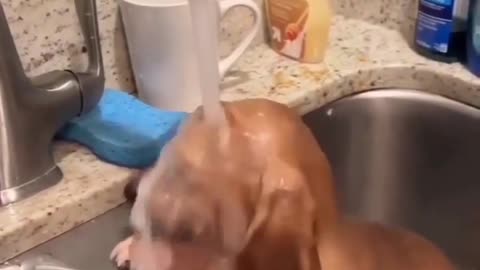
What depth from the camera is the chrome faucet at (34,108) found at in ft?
2.51

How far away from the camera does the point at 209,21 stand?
633 mm

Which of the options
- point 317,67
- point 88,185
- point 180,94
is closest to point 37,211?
point 88,185

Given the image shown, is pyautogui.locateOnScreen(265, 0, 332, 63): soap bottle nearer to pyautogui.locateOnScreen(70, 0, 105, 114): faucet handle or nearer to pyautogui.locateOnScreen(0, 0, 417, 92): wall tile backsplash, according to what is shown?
pyautogui.locateOnScreen(0, 0, 417, 92): wall tile backsplash

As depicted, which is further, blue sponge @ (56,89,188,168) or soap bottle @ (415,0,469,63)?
soap bottle @ (415,0,469,63)

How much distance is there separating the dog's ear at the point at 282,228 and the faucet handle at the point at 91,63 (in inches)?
11.1

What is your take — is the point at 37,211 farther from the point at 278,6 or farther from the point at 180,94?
the point at 278,6

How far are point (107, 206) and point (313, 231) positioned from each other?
0.27m

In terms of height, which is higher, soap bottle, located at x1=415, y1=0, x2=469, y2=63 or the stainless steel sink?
soap bottle, located at x1=415, y1=0, x2=469, y2=63

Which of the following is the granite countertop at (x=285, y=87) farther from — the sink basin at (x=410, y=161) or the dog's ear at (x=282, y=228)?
the dog's ear at (x=282, y=228)

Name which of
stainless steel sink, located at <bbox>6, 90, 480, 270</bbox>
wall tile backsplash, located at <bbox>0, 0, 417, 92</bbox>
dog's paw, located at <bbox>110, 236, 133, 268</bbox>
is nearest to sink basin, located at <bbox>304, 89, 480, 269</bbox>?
stainless steel sink, located at <bbox>6, 90, 480, 270</bbox>

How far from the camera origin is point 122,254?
750 millimetres

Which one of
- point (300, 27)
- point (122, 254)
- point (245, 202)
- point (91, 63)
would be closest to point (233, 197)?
point (245, 202)

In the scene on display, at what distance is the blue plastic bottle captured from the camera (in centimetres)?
91

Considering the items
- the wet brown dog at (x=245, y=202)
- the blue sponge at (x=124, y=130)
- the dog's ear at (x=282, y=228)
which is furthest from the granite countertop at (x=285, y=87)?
the dog's ear at (x=282, y=228)
